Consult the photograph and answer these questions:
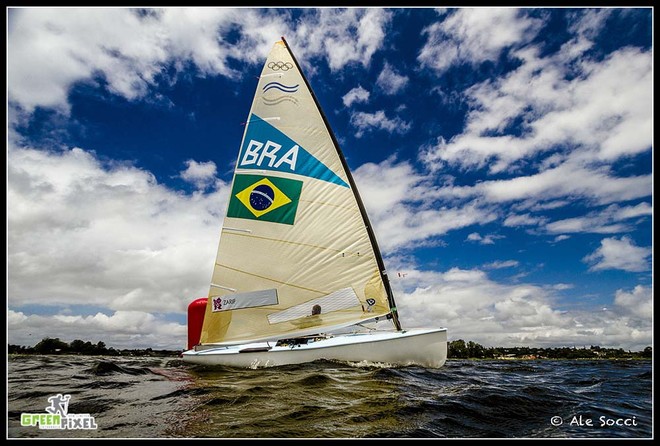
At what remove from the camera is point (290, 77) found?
2067cm

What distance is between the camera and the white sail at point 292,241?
17500 mm

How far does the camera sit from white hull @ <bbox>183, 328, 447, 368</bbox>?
1473 cm

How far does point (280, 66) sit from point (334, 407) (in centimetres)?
1805

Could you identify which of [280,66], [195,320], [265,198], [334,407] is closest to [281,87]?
[280,66]

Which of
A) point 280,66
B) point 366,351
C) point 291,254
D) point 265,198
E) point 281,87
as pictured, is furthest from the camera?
point 280,66

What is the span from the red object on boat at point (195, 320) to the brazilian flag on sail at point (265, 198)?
5782 millimetres

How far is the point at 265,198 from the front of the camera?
19125 mm

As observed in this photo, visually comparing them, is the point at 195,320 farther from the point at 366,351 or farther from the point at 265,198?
the point at 366,351

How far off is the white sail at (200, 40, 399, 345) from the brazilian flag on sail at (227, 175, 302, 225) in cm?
5

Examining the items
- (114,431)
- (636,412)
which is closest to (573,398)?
(636,412)

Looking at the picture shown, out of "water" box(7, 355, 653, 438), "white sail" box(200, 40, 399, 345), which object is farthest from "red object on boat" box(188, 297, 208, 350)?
"water" box(7, 355, 653, 438)

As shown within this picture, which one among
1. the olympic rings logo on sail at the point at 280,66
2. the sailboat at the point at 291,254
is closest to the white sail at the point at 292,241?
the sailboat at the point at 291,254

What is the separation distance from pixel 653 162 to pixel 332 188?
1306 centimetres

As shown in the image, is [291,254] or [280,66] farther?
[280,66]
